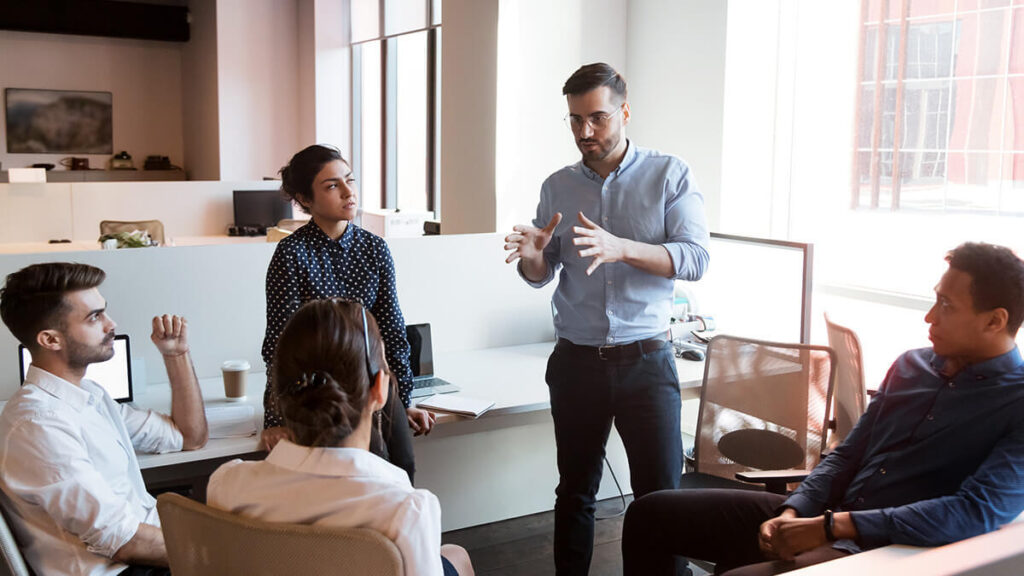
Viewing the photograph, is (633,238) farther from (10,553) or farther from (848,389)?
(10,553)

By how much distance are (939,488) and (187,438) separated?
174cm

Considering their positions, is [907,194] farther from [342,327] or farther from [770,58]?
[342,327]

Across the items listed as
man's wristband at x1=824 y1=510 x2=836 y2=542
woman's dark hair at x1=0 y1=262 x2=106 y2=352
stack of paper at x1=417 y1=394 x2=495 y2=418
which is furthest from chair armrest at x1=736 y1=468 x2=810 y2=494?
woman's dark hair at x1=0 y1=262 x2=106 y2=352

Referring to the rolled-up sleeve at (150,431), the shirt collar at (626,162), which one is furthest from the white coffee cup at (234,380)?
the shirt collar at (626,162)

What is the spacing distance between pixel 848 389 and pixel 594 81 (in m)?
1.17

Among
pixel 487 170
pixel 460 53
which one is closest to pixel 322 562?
pixel 487 170

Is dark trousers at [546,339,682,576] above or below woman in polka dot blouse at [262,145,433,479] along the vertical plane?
below

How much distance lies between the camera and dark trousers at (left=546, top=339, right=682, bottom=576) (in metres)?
2.38

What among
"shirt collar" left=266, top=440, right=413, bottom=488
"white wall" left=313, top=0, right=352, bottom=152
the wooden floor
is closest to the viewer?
"shirt collar" left=266, top=440, right=413, bottom=488

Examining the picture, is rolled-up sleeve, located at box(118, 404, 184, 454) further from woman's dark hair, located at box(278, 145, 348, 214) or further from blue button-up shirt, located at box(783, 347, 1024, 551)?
blue button-up shirt, located at box(783, 347, 1024, 551)

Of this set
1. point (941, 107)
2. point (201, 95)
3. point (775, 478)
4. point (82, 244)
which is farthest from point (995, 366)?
point (201, 95)

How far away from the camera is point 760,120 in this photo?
4.36 m

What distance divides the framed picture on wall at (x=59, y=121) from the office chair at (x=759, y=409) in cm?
1003

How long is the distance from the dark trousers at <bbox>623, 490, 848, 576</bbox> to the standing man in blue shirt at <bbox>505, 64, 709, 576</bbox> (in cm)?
28
